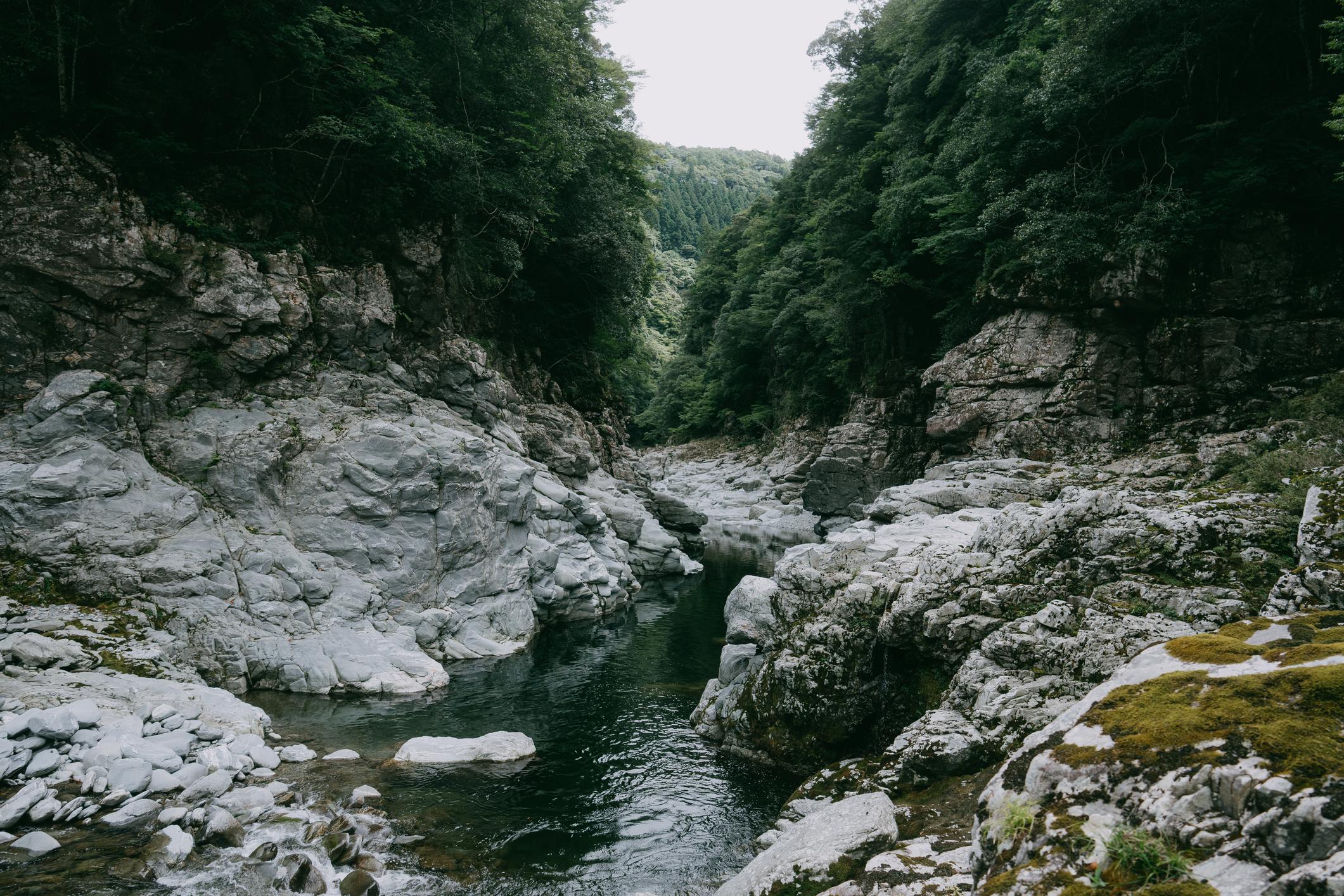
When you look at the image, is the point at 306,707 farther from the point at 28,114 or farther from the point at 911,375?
the point at 911,375

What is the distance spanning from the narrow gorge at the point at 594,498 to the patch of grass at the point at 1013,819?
3cm

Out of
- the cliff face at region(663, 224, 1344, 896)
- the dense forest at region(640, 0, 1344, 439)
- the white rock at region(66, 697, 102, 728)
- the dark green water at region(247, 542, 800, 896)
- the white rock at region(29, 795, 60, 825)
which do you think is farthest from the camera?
the dense forest at region(640, 0, 1344, 439)

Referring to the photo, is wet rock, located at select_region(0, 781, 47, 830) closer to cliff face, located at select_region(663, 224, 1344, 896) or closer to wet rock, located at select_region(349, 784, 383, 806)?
wet rock, located at select_region(349, 784, 383, 806)

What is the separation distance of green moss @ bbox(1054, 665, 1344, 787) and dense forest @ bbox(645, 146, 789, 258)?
13300cm

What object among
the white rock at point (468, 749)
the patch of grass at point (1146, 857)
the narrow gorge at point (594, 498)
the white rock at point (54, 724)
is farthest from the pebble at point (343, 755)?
the patch of grass at point (1146, 857)

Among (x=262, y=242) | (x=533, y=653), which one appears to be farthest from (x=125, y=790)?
(x=262, y=242)

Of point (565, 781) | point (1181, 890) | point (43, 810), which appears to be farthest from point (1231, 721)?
point (43, 810)

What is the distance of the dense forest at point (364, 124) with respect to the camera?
628 inches

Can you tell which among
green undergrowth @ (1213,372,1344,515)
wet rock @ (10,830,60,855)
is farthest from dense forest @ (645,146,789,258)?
wet rock @ (10,830,60,855)

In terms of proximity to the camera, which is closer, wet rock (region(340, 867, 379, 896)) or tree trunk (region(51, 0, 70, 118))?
wet rock (region(340, 867, 379, 896))

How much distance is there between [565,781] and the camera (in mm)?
11234

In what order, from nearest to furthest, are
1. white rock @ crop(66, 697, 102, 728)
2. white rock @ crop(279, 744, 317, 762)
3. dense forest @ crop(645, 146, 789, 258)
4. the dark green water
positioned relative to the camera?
1. the dark green water
2. white rock @ crop(66, 697, 102, 728)
3. white rock @ crop(279, 744, 317, 762)
4. dense forest @ crop(645, 146, 789, 258)

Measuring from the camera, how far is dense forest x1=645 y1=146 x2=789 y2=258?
151 metres

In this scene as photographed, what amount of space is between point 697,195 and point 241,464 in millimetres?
164136
